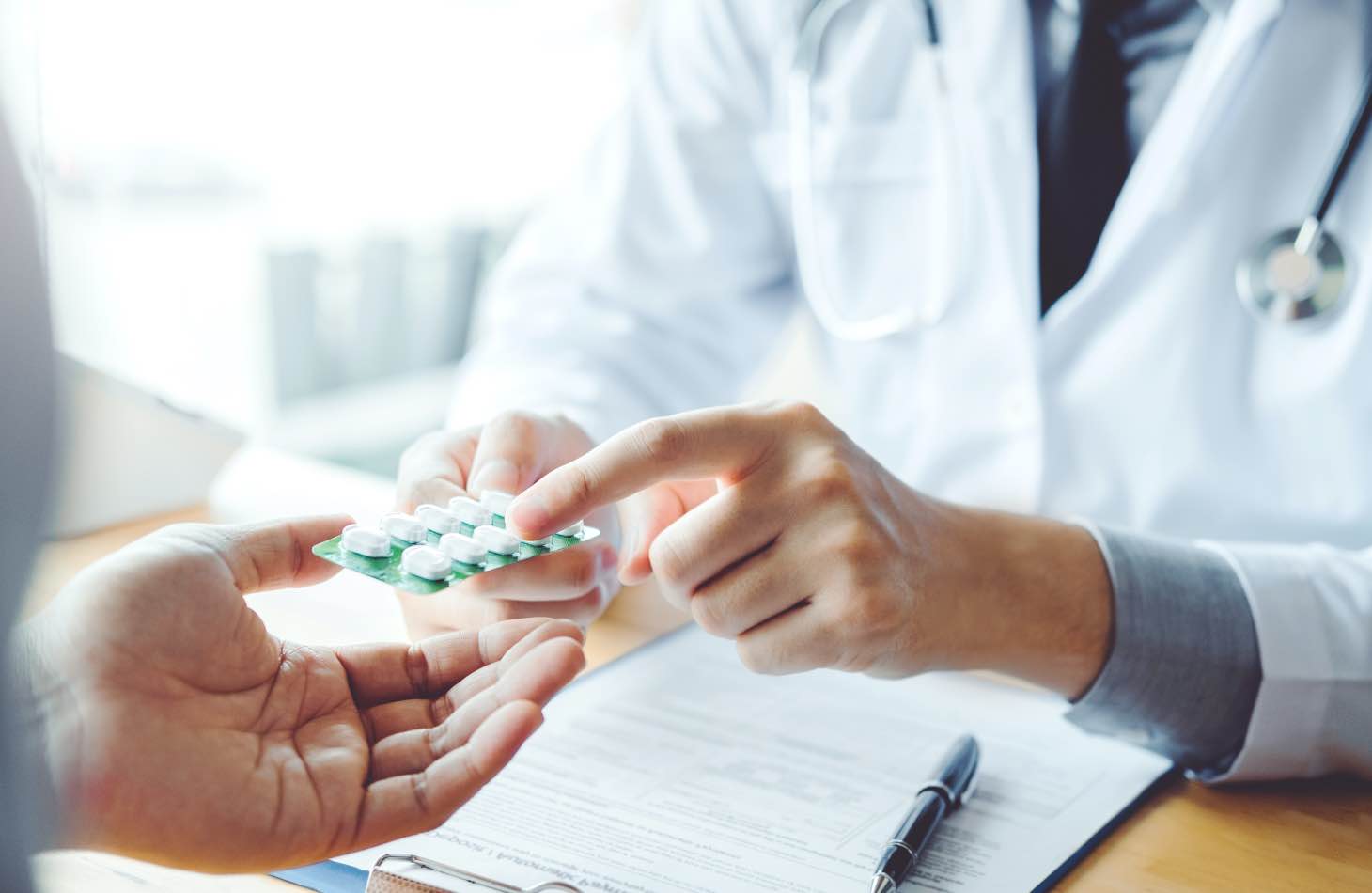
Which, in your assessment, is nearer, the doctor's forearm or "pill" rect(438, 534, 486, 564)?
"pill" rect(438, 534, 486, 564)

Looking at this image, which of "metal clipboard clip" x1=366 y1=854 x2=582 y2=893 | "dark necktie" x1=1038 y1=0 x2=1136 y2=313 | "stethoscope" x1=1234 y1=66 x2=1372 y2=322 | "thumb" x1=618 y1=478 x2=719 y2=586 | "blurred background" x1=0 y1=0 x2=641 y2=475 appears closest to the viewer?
"metal clipboard clip" x1=366 y1=854 x2=582 y2=893

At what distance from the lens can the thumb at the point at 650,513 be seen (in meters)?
0.61

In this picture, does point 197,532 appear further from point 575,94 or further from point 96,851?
point 575,94

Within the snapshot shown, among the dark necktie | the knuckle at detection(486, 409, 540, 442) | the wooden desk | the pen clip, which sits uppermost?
the dark necktie

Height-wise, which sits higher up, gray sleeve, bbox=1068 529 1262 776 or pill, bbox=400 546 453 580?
pill, bbox=400 546 453 580

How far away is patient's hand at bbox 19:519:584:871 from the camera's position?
435 millimetres

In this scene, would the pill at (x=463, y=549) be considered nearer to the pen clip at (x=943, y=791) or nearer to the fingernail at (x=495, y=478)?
the fingernail at (x=495, y=478)

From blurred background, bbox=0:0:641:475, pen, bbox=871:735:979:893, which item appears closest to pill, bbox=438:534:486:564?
pen, bbox=871:735:979:893

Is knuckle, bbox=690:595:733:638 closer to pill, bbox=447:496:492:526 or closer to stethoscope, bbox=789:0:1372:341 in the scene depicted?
pill, bbox=447:496:492:526

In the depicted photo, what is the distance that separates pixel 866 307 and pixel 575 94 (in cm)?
198

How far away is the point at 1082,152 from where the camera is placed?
930mm

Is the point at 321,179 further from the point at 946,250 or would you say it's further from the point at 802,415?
the point at 802,415

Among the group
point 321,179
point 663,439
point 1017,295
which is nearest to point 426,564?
point 663,439

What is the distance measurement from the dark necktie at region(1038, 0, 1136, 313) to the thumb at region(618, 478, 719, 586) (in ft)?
1.46
